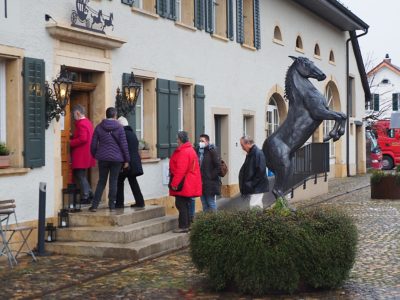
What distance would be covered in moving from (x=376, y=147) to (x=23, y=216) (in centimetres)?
2999

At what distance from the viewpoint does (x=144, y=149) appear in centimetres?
1502

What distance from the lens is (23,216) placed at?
37.4ft

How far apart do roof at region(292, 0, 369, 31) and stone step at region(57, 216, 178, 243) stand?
14879mm

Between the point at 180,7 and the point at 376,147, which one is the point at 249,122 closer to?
the point at 180,7

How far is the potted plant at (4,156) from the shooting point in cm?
1100

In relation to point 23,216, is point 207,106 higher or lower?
higher

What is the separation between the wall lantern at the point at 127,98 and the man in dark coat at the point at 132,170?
0.84m

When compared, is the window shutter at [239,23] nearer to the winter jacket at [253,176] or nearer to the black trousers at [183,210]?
the black trousers at [183,210]

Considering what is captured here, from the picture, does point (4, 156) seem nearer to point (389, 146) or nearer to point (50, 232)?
point (50, 232)

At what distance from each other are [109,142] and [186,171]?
1.37 m

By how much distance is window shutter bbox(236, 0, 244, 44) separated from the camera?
779 inches

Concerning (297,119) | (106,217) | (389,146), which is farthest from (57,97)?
(389,146)

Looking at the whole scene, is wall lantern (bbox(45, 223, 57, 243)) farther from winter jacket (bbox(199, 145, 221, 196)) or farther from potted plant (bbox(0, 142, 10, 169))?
winter jacket (bbox(199, 145, 221, 196))

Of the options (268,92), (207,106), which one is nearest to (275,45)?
(268,92)
